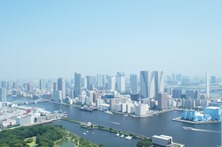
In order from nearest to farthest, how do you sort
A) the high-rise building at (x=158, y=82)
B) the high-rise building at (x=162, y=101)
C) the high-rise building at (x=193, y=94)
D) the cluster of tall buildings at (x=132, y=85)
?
the high-rise building at (x=162, y=101), the high-rise building at (x=193, y=94), the cluster of tall buildings at (x=132, y=85), the high-rise building at (x=158, y=82)

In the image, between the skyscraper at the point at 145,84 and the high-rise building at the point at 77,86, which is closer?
the skyscraper at the point at 145,84

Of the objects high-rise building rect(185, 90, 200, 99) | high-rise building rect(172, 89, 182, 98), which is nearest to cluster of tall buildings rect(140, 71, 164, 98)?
high-rise building rect(172, 89, 182, 98)

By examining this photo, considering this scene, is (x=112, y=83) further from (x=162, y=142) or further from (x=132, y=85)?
(x=162, y=142)

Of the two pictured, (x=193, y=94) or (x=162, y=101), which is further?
(x=193, y=94)

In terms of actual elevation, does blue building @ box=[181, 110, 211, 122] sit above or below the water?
above

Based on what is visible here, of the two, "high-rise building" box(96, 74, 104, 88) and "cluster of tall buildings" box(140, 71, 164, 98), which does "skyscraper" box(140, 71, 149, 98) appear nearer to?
"cluster of tall buildings" box(140, 71, 164, 98)

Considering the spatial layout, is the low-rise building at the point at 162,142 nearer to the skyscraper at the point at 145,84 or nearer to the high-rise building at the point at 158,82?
the skyscraper at the point at 145,84

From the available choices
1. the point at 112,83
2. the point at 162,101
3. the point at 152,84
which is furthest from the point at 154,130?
the point at 112,83

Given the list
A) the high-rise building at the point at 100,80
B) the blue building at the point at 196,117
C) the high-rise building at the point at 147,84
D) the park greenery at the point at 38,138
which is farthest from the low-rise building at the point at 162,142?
the high-rise building at the point at 100,80

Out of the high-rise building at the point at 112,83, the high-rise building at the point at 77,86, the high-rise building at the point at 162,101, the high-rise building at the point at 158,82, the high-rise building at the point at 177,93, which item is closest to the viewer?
the high-rise building at the point at 162,101
